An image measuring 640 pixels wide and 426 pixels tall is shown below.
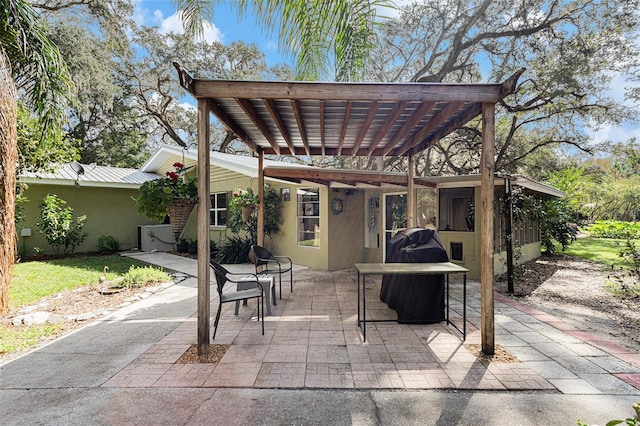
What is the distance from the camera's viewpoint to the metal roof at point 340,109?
3086 millimetres

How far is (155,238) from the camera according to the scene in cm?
1112

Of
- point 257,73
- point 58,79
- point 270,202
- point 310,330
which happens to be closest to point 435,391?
point 310,330

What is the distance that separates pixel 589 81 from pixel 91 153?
22.0 m

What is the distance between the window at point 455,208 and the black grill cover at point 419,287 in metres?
3.16

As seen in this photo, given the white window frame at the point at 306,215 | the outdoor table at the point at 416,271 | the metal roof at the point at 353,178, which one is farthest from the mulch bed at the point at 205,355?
the white window frame at the point at 306,215

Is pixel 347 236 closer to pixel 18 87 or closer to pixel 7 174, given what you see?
pixel 7 174

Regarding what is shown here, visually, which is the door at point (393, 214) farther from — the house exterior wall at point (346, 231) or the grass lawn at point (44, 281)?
the grass lawn at point (44, 281)

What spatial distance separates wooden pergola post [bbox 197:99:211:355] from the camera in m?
3.12

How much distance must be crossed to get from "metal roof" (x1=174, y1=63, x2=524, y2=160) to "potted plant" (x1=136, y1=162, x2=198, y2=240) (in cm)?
114

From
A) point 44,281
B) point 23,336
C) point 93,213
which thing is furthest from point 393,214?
point 93,213

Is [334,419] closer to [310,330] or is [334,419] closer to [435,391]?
[435,391]

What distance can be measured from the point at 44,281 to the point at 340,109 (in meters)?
7.00

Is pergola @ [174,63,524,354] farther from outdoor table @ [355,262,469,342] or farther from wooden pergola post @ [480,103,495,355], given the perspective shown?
outdoor table @ [355,262,469,342]

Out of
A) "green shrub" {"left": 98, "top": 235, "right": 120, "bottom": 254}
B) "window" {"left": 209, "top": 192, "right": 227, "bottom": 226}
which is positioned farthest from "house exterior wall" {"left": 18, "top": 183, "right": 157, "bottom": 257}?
"window" {"left": 209, "top": 192, "right": 227, "bottom": 226}
